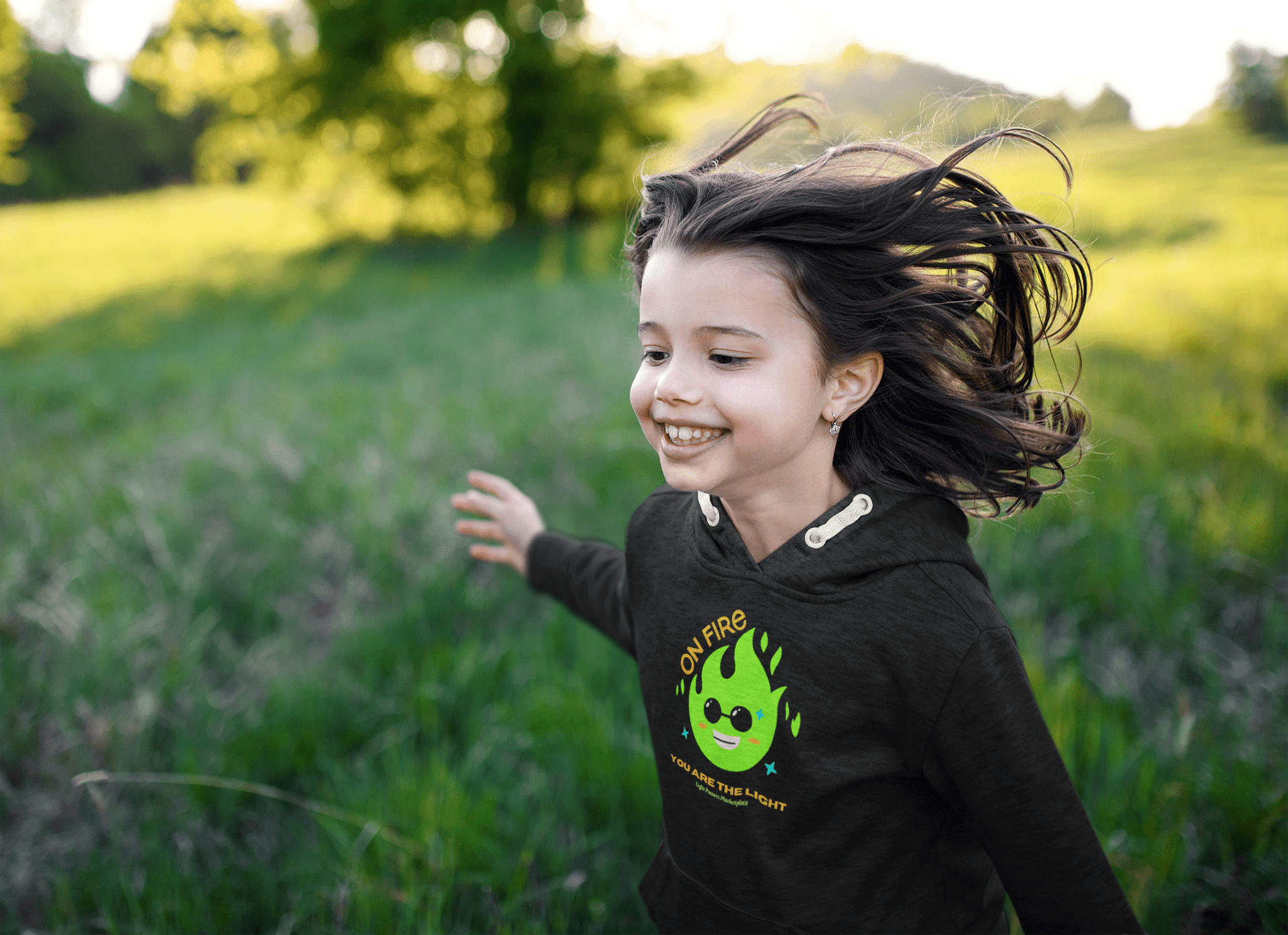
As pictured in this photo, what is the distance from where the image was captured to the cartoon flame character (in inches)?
43.6

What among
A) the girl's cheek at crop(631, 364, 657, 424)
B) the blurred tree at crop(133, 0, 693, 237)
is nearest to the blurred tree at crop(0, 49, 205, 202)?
the blurred tree at crop(133, 0, 693, 237)

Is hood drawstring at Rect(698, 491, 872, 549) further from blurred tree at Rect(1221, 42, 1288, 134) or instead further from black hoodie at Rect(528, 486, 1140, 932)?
blurred tree at Rect(1221, 42, 1288, 134)

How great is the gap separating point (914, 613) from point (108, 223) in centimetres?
1964

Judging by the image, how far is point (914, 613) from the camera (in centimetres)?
102

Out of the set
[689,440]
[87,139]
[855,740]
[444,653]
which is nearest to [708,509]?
[689,440]

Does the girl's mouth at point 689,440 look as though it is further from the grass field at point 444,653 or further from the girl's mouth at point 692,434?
the grass field at point 444,653

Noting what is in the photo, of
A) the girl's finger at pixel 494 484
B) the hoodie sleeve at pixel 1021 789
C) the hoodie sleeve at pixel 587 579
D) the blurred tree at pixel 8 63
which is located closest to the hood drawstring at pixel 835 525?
the hoodie sleeve at pixel 1021 789

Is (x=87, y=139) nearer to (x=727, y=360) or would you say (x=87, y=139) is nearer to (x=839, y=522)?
(x=727, y=360)

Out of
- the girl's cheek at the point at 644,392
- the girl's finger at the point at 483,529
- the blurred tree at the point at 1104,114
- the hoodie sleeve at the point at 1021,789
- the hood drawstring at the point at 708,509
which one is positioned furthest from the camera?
the blurred tree at the point at 1104,114

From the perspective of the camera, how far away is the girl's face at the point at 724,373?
1.04 metres

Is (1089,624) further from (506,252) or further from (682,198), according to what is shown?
(506,252)

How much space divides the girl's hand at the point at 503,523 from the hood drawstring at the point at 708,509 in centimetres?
52

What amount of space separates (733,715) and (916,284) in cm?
73

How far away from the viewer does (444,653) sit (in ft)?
8.05
